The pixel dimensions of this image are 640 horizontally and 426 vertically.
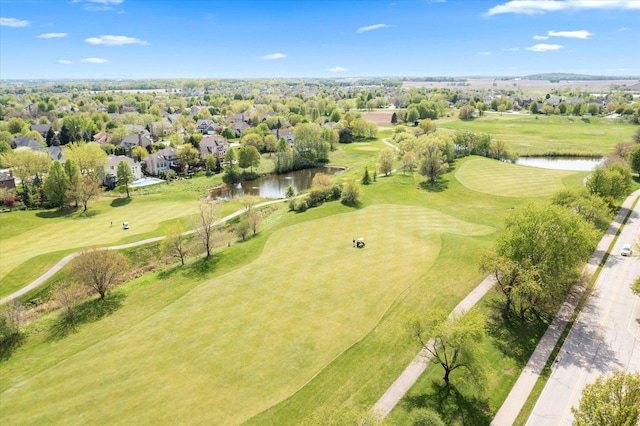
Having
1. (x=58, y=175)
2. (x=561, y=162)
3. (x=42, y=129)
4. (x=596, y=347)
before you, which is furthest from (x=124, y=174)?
(x=561, y=162)

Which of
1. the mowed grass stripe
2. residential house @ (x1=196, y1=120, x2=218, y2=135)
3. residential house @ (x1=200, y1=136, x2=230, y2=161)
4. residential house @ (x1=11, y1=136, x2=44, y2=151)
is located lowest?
the mowed grass stripe

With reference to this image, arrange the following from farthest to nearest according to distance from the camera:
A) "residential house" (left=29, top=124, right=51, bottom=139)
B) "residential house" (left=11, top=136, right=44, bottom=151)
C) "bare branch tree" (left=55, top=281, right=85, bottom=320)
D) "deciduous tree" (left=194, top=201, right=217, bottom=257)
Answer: "residential house" (left=29, top=124, right=51, bottom=139)
"residential house" (left=11, top=136, right=44, bottom=151)
"deciduous tree" (left=194, top=201, right=217, bottom=257)
"bare branch tree" (left=55, top=281, right=85, bottom=320)

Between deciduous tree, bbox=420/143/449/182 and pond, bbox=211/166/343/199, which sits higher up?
deciduous tree, bbox=420/143/449/182

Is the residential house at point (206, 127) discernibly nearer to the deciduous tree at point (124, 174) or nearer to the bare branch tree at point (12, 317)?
the deciduous tree at point (124, 174)

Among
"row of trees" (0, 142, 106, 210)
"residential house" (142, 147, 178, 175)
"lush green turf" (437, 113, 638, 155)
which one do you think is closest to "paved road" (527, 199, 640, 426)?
"row of trees" (0, 142, 106, 210)

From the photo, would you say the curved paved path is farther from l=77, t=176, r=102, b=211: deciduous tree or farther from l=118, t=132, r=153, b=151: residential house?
l=118, t=132, r=153, b=151: residential house

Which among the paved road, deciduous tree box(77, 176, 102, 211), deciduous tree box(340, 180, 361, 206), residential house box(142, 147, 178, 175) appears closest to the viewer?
the paved road

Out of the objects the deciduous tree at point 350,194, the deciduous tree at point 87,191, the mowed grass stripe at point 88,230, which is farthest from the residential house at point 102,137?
the deciduous tree at point 350,194

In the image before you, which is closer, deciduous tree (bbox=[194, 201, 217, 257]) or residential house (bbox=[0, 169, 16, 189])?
deciduous tree (bbox=[194, 201, 217, 257])

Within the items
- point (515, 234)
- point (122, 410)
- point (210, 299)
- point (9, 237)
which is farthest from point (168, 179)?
point (515, 234)
